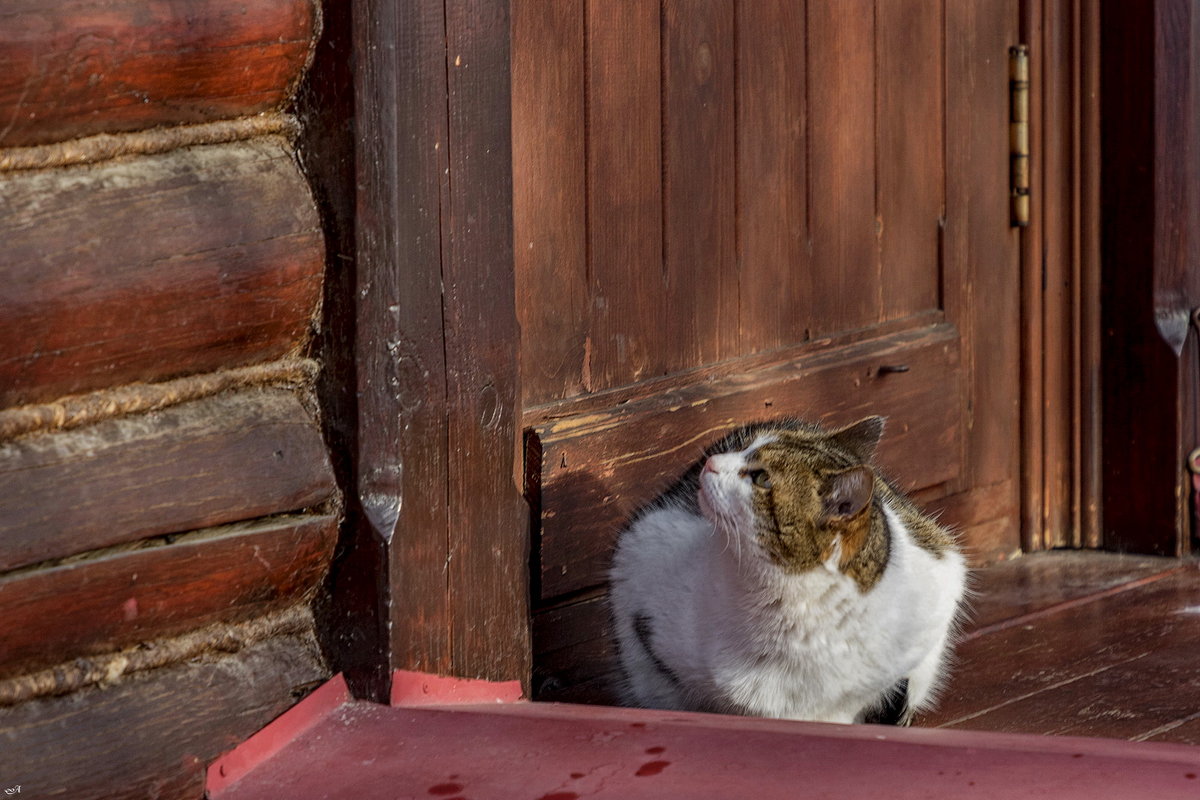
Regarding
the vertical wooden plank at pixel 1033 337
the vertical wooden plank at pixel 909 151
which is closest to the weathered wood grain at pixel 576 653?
the vertical wooden plank at pixel 909 151

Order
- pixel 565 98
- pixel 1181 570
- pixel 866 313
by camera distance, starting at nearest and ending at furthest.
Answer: pixel 565 98, pixel 866 313, pixel 1181 570

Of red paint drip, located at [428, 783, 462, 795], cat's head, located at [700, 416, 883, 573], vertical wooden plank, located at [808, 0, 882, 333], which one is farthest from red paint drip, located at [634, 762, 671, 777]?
vertical wooden plank, located at [808, 0, 882, 333]

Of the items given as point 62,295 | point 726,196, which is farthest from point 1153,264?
point 62,295

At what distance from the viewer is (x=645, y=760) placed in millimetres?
1778

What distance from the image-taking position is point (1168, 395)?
128 inches

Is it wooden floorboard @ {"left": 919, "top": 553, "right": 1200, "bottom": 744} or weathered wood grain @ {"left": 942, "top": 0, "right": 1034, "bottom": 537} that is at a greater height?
weathered wood grain @ {"left": 942, "top": 0, "right": 1034, "bottom": 537}

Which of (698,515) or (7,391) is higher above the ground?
(7,391)

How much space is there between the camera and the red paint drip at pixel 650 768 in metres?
1.74

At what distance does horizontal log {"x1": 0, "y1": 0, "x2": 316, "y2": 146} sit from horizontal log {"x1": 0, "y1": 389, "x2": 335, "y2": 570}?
321 mm

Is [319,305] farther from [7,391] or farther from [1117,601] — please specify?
[1117,601]

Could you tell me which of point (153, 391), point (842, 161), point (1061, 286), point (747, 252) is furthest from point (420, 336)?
point (1061, 286)

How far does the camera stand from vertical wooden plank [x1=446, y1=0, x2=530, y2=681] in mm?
1926

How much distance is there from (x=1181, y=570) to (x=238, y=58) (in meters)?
2.29

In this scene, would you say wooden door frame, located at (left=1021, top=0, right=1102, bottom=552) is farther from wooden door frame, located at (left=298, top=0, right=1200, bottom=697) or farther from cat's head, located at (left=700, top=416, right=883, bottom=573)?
wooden door frame, located at (left=298, top=0, right=1200, bottom=697)
